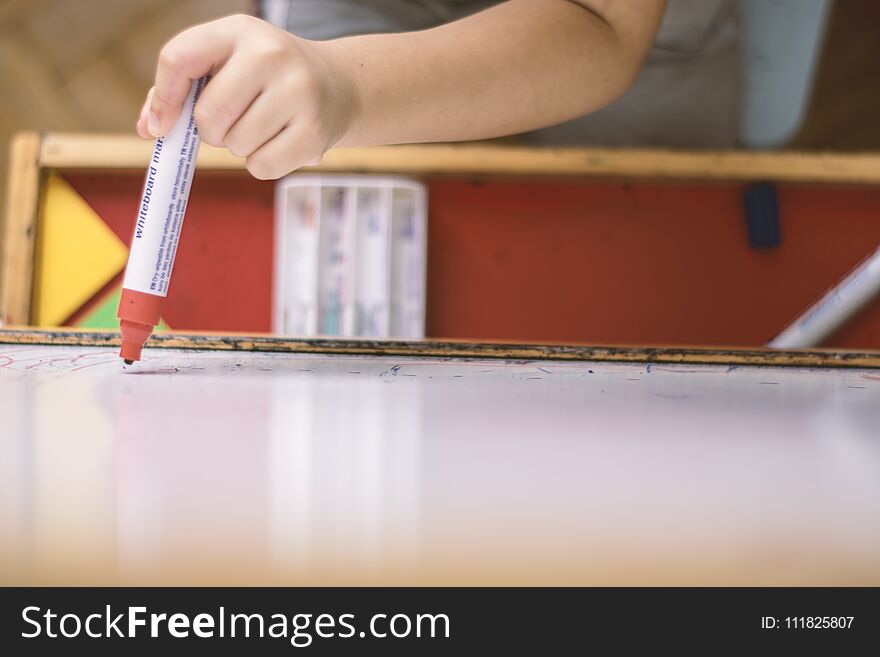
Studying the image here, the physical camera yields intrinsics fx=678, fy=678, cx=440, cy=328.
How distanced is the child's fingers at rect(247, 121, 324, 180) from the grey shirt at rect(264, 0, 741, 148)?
0.46 meters

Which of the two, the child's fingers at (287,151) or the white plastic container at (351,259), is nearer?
the child's fingers at (287,151)

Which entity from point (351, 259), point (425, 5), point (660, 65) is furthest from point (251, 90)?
point (660, 65)

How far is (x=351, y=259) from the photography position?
2.46 feet

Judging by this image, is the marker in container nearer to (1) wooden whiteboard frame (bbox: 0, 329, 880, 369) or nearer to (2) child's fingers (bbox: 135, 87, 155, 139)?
(2) child's fingers (bbox: 135, 87, 155, 139)

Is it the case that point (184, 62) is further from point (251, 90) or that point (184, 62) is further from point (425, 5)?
point (425, 5)

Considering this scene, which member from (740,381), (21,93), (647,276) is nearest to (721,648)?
(740,381)

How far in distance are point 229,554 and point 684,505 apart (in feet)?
0.35

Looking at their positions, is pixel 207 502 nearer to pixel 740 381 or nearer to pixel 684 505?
pixel 684 505

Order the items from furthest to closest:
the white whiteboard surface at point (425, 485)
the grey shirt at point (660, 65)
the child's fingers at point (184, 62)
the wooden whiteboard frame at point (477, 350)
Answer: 1. the grey shirt at point (660, 65)
2. the wooden whiteboard frame at point (477, 350)
3. the child's fingers at point (184, 62)
4. the white whiteboard surface at point (425, 485)

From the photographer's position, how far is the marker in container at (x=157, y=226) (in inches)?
13.6

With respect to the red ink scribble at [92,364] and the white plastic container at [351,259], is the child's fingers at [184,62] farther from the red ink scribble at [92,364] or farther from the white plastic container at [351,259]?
the white plastic container at [351,259]

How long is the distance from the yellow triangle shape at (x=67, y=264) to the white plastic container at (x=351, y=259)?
0.24 metres

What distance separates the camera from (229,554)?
13 cm

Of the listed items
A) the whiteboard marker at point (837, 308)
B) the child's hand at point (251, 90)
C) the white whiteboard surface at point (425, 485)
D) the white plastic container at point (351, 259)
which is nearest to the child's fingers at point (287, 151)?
the child's hand at point (251, 90)
